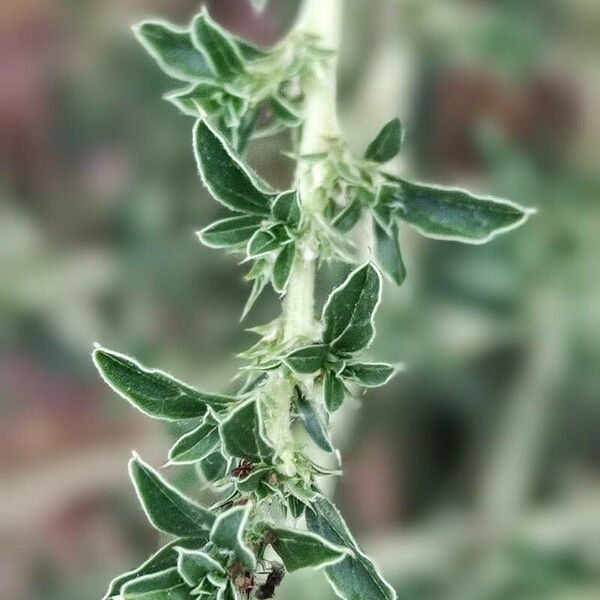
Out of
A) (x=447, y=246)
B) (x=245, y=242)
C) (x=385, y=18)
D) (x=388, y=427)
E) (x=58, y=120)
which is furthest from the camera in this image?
(x=58, y=120)

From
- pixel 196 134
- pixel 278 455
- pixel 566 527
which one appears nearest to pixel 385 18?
pixel 566 527

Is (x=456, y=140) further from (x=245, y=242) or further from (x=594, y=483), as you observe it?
(x=245, y=242)

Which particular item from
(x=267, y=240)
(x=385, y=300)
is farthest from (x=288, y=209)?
(x=385, y=300)

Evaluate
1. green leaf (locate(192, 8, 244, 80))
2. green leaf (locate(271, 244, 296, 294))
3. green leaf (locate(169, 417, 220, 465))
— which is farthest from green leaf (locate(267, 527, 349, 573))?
green leaf (locate(192, 8, 244, 80))

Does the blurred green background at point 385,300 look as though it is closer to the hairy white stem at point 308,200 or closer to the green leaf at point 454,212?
the hairy white stem at point 308,200

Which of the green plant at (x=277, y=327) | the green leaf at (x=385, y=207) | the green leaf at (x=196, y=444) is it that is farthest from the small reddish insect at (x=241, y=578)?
the green leaf at (x=385, y=207)
